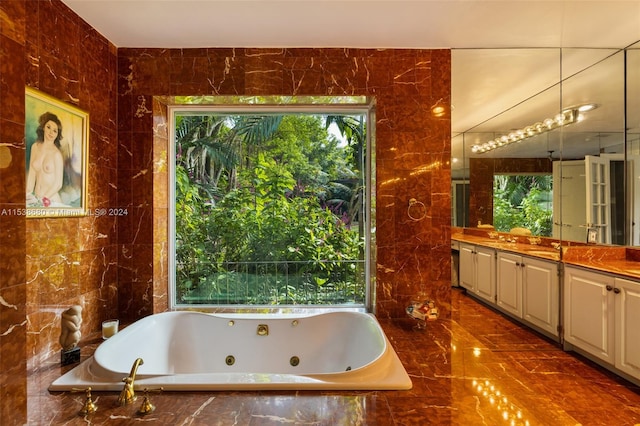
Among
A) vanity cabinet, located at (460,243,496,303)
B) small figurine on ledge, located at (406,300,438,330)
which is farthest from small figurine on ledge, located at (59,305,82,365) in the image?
vanity cabinet, located at (460,243,496,303)

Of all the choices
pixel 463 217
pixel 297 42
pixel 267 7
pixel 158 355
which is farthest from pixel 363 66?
pixel 158 355

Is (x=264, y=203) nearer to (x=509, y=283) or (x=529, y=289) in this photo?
(x=509, y=283)

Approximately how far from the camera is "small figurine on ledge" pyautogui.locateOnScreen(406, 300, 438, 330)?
88.0 inches

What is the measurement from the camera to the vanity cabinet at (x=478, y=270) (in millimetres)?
2633

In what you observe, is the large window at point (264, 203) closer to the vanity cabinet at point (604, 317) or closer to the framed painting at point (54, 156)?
the framed painting at point (54, 156)

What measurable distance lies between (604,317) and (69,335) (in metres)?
3.37

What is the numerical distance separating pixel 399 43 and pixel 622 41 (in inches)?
67.1

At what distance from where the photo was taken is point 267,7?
1922 millimetres

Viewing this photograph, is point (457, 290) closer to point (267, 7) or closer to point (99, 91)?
point (267, 7)

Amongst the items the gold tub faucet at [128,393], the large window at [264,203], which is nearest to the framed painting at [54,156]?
the large window at [264,203]

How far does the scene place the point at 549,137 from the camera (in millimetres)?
2660

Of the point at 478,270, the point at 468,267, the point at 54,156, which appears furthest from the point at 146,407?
the point at 478,270

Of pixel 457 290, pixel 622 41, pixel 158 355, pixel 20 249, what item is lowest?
pixel 158 355

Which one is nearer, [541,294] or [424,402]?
[424,402]
